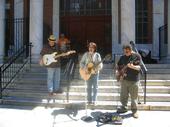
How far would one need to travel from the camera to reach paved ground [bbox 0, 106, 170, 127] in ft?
34.6

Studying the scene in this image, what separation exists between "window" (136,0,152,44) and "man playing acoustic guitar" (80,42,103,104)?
285 inches

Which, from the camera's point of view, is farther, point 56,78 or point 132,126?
point 56,78

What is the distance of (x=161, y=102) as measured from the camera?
1270 cm

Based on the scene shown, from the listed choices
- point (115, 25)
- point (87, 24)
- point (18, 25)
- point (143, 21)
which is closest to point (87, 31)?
point (87, 24)

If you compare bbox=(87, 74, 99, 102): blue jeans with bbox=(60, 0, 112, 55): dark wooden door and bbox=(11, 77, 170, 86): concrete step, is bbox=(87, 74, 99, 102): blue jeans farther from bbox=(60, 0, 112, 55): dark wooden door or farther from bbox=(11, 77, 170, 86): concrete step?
bbox=(60, 0, 112, 55): dark wooden door

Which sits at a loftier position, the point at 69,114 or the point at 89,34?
the point at 89,34

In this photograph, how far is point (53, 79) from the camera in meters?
13.1

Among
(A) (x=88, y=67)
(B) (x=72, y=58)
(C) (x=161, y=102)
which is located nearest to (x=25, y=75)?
(B) (x=72, y=58)

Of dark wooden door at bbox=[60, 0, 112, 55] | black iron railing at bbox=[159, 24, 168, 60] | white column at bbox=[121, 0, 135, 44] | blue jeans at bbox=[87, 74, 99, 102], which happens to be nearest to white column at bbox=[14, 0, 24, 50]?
dark wooden door at bbox=[60, 0, 112, 55]

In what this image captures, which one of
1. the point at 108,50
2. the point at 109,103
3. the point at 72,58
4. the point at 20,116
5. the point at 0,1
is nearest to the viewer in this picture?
the point at 20,116

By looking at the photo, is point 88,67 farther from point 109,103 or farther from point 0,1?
point 0,1

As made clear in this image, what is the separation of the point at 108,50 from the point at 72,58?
5.16 metres

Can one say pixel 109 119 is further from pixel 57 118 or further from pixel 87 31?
pixel 87 31

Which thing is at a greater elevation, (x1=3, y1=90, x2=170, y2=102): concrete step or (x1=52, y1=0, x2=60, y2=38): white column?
(x1=52, y1=0, x2=60, y2=38): white column
